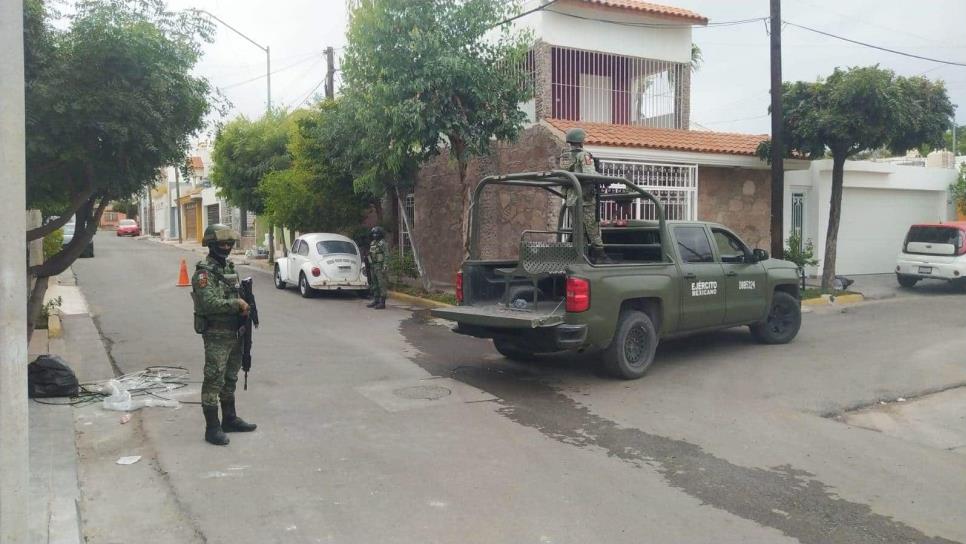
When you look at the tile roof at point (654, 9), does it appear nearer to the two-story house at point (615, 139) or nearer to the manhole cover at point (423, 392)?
the two-story house at point (615, 139)

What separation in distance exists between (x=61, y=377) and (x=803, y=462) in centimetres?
662

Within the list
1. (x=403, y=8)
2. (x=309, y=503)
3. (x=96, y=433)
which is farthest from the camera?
(x=403, y=8)

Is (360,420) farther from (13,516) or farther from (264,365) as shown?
(13,516)

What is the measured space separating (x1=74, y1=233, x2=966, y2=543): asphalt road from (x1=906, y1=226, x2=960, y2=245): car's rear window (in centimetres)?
634

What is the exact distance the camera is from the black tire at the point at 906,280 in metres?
16.4

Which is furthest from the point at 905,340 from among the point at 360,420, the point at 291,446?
the point at 291,446

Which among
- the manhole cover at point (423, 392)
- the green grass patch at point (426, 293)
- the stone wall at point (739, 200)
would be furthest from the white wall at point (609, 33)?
the manhole cover at point (423, 392)

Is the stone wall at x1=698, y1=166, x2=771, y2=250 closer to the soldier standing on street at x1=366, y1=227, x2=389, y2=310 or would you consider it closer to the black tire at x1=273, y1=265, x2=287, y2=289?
the soldier standing on street at x1=366, y1=227, x2=389, y2=310

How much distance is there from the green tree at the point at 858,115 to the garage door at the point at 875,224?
11.1 feet

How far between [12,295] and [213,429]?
2.66 m

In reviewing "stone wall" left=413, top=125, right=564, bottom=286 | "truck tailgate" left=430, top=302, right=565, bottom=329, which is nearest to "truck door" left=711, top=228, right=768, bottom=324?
"truck tailgate" left=430, top=302, right=565, bottom=329

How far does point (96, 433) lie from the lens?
630 cm

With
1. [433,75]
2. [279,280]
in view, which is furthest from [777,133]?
[279,280]

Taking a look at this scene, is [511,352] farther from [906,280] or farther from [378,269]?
[906,280]
